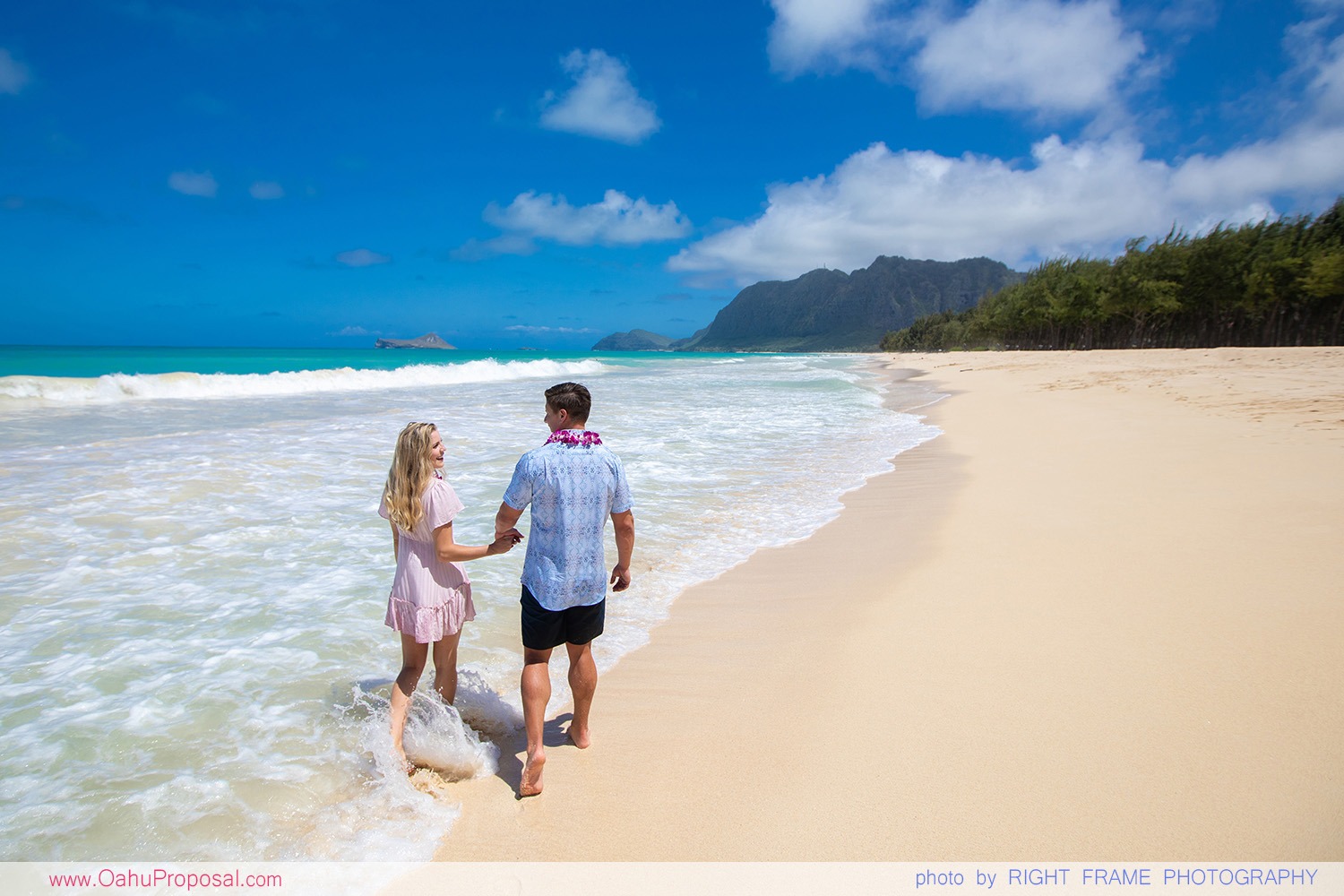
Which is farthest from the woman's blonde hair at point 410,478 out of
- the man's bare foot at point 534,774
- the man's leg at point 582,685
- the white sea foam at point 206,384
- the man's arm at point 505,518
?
the white sea foam at point 206,384

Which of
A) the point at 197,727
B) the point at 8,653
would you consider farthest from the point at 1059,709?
the point at 8,653

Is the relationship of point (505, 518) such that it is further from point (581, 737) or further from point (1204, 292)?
point (1204, 292)

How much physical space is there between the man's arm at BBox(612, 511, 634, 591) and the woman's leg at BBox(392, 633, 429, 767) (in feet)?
3.06

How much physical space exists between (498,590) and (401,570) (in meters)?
2.12

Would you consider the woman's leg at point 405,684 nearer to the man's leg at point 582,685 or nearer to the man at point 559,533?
the man at point 559,533

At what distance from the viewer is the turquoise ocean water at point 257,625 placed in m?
2.61

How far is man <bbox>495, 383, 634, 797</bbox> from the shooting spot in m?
2.74

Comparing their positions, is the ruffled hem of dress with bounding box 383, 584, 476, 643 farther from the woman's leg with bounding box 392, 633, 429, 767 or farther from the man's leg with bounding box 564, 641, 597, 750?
the man's leg with bounding box 564, 641, 597, 750

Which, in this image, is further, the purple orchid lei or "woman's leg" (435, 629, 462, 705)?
"woman's leg" (435, 629, 462, 705)

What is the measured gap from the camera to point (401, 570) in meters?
2.90

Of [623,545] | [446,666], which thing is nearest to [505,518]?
[623,545]

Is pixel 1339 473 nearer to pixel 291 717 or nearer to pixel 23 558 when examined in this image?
pixel 291 717

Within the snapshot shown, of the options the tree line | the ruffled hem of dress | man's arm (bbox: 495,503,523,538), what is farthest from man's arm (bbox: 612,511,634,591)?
the tree line

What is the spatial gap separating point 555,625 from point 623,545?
0.47 meters
